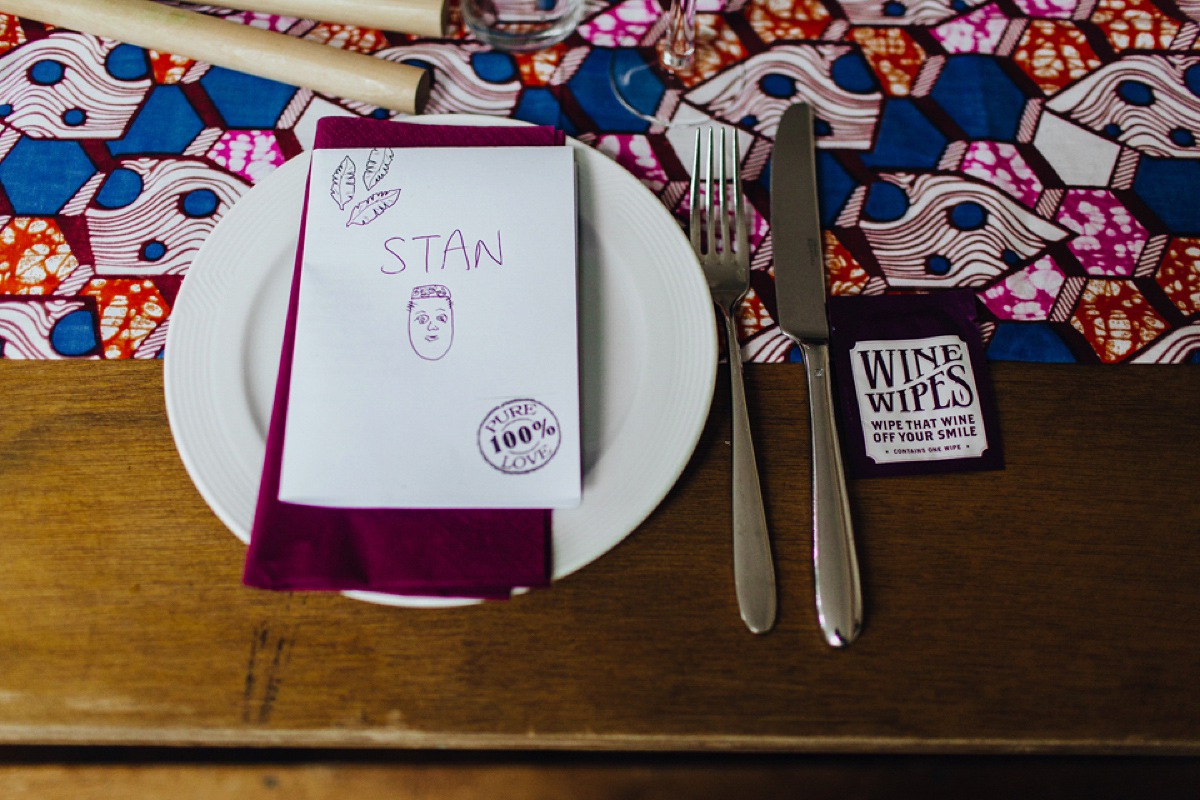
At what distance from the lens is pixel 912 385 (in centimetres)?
51

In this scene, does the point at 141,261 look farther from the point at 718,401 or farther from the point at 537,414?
the point at 718,401

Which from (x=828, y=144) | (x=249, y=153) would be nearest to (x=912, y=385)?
(x=828, y=144)

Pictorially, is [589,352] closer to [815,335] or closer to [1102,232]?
[815,335]

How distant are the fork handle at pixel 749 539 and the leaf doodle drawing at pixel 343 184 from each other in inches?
12.6

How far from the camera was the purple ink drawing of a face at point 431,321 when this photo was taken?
466 millimetres

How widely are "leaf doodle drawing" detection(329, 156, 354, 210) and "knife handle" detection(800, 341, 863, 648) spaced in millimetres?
367

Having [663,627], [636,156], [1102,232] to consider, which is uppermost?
[636,156]

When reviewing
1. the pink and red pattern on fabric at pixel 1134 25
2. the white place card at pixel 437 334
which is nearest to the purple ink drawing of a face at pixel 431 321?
the white place card at pixel 437 334

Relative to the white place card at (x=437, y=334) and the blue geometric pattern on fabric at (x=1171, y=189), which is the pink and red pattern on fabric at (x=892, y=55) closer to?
the blue geometric pattern on fabric at (x=1171, y=189)

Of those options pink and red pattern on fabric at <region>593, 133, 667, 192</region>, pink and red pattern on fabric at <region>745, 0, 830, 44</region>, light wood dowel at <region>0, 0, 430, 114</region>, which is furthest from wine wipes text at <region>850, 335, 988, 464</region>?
light wood dowel at <region>0, 0, 430, 114</region>

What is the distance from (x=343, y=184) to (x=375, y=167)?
27 mm

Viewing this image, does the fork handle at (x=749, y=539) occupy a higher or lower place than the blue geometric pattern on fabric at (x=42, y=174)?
lower

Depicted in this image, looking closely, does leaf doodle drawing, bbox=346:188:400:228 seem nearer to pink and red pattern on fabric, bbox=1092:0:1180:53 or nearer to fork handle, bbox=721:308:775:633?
fork handle, bbox=721:308:775:633

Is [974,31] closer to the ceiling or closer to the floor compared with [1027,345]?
closer to the ceiling
